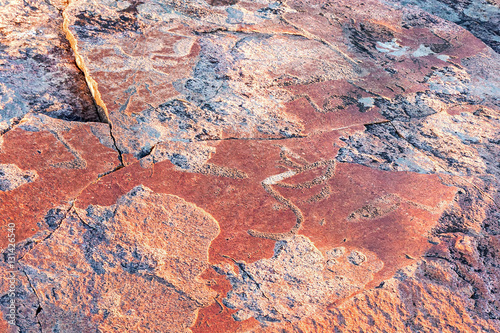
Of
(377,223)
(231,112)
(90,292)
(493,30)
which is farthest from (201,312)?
(493,30)

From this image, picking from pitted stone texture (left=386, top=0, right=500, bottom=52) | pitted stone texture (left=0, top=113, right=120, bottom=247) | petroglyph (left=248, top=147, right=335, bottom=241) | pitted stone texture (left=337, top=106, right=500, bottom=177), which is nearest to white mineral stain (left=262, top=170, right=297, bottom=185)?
petroglyph (left=248, top=147, right=335, bottom=241)

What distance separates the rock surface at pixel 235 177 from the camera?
45.8 inches

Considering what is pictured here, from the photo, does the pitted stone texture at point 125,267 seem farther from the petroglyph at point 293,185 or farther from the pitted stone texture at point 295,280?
the petroglyph at point 293,185

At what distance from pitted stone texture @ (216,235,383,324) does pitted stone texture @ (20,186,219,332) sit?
12 centimetres

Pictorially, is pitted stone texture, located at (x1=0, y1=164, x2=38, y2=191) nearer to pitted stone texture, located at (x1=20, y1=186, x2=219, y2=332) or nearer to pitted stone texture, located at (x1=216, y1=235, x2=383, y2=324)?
pitted stone texture, located at (x1=20, y1=186, x2=219, y2=332)

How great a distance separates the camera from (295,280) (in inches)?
48.1

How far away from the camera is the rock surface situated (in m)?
1.16

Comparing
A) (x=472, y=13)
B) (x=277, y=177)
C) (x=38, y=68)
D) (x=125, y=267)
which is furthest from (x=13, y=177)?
(x=472, y=13)

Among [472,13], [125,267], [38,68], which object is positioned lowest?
[125,267]

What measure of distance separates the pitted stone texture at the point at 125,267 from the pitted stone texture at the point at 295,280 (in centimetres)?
12

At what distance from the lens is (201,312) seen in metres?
1.14

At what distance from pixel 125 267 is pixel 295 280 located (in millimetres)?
547

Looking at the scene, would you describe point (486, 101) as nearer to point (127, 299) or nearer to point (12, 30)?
point (127, 299)

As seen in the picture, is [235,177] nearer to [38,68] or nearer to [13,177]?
[13,177]
